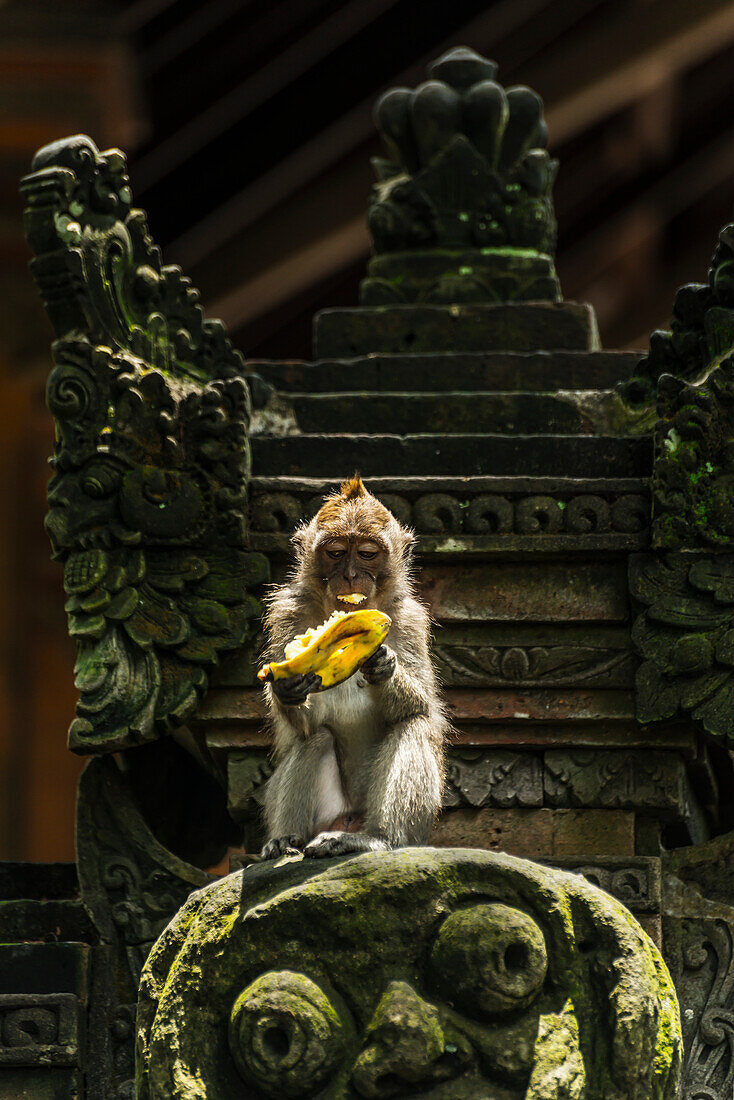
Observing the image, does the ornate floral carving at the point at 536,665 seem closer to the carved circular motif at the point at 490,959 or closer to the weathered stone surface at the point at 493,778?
the weathered stone surface at the point at 493,778

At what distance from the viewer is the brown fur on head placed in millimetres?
7648

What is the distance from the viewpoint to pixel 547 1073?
21.2 ft

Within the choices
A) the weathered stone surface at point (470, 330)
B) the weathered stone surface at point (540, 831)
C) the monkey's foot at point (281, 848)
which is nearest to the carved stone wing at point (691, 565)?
the weathered stone surface at point (540, 831)

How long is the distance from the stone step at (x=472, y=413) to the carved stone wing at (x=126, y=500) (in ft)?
2.59

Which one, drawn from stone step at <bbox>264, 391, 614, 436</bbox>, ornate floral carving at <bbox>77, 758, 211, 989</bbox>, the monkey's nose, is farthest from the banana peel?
stone step at <bbox>264, 391, 614, 436</bbox>

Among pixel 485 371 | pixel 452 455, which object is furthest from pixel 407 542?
pixel 485 371

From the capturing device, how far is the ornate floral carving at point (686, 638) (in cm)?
859

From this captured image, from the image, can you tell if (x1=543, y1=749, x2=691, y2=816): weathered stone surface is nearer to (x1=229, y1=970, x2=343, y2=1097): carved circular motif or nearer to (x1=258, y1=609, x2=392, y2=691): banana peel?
(x1=258, y1=609, x2=392, y2=691): banana peel

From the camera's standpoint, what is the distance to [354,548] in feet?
25.1

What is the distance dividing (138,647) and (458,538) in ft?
4.68

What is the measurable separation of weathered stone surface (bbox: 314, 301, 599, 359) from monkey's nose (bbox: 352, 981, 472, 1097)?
4369 mm

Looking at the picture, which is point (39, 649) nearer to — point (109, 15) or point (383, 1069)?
point (109, 15)

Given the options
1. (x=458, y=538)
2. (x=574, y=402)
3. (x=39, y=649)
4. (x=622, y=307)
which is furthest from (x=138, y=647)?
(x=622, y=307)

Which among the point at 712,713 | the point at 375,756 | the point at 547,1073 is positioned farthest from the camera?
the point at 712,713
